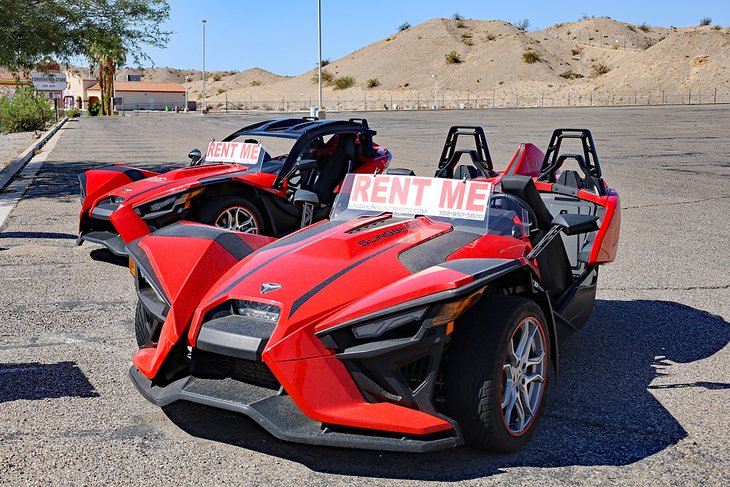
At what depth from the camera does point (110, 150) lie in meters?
26.3

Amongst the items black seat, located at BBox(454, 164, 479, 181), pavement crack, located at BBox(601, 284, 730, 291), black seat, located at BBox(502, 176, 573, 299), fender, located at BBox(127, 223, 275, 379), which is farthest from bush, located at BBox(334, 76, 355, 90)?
fender, located at BBox(127, 223, 275, 379)

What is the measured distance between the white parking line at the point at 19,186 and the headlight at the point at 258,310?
8.24 meters

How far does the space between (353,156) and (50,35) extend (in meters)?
9.59

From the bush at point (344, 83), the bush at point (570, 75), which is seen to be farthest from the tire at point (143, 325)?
the bush at point (344, 83)

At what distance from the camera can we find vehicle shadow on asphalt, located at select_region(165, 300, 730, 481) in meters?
3.78

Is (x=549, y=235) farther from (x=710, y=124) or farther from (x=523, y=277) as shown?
(x=710, y=124)

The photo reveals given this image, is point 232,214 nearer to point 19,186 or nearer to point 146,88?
point 19,186

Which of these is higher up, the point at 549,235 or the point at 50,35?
the point at 50,35

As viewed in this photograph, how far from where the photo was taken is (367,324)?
11.6 feet

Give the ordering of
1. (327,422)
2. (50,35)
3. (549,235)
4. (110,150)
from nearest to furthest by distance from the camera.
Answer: (327,422)
(549,235)
(50,35)
(110,150)

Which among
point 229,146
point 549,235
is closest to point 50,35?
point 229,146

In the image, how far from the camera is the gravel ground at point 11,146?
21842mm

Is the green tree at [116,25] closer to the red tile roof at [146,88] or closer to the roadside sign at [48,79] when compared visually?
the roadside sign at [48,79]

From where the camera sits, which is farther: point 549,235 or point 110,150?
point 110,150
